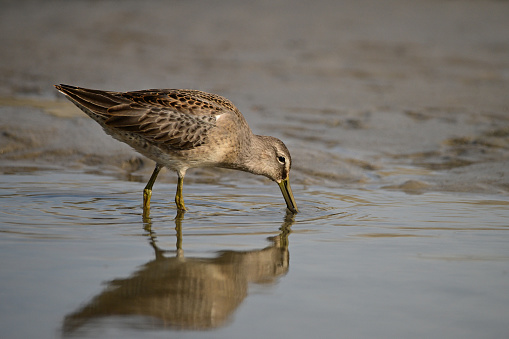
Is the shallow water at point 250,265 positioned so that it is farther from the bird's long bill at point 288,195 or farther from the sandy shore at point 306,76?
the sandy shore at point 306,76

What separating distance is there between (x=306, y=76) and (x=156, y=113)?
5.25 m

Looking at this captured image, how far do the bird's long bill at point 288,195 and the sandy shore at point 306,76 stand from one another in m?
0.76

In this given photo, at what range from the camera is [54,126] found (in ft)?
25.7

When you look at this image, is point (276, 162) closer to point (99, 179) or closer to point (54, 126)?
point (99, 179)

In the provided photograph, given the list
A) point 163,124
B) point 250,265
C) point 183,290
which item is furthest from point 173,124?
point 183,290

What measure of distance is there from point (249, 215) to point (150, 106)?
3.76ft

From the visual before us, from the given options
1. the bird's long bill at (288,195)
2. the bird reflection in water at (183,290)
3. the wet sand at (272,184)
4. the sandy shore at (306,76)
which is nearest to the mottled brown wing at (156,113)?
the wet sand at (272,184)

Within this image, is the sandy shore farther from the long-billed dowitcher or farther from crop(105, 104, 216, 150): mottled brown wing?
crop(105, 104, 216, 150): mottled brown wing

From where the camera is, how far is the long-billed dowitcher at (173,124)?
5.61 metres

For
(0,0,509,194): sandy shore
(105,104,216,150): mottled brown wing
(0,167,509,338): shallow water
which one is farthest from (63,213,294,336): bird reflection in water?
(0,0,509,194): sandy shore

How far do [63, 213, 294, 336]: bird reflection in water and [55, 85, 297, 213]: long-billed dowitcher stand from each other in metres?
1.34

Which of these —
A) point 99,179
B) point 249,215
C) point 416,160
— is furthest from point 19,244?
point 416,160

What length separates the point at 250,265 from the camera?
405 cm

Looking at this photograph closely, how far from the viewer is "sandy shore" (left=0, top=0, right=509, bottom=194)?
23.6 ft
